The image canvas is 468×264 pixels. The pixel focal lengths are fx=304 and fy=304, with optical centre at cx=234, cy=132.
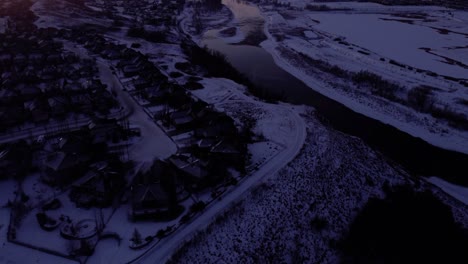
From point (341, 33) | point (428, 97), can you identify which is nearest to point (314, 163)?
point (428, 97)

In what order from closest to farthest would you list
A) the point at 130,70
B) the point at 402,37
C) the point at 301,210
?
the point at 301,210 < the point at 130,70 < the point at 402,37

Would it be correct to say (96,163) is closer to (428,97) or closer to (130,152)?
(130,152)

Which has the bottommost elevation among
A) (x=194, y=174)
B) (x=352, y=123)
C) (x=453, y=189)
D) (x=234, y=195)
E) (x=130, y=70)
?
(x=352, y=123)

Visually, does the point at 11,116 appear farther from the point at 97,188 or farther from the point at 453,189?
the point at 453,189

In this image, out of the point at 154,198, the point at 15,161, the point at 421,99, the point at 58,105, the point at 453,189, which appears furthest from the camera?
the point at 421,99

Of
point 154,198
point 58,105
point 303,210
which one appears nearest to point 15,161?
point 58,105
